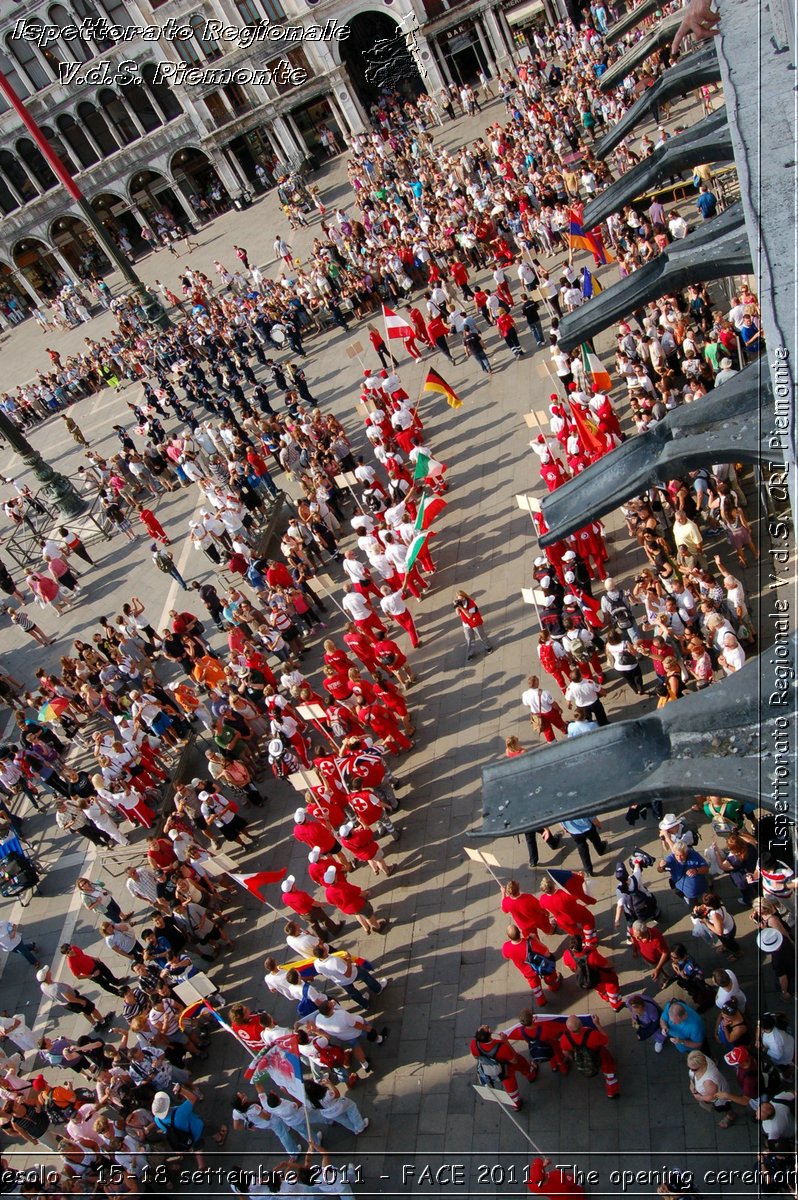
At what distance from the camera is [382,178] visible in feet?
136

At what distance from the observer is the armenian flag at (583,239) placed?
19.2 m

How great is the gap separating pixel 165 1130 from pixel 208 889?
3.56 m

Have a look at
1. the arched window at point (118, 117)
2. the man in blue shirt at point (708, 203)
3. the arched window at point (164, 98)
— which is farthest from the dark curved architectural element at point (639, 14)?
the arched window at point (118, 117)

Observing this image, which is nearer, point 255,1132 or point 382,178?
point 255,1132

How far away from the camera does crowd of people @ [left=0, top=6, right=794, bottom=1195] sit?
31.7 ft

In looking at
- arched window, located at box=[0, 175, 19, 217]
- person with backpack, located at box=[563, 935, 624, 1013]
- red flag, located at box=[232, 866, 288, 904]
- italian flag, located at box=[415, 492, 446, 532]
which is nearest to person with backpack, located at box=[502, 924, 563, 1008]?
person with backpack, located at box=[563, 935, 624, 1013]

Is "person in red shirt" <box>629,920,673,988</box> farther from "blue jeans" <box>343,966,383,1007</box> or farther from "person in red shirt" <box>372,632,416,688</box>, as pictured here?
"person in red shirt" <box>372,632,416,688</box>

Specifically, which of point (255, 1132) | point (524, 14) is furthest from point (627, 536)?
point (524, 14)

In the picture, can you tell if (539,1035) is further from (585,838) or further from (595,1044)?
(585,838)

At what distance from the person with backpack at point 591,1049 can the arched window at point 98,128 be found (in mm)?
59537

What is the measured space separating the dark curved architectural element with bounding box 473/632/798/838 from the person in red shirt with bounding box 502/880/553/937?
204 inches

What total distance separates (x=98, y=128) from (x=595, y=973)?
59.6 m

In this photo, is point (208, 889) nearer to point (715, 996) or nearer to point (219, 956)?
point (219, 956)

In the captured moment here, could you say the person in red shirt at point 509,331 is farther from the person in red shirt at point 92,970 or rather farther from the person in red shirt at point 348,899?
the person in red shirt at point 92,970
